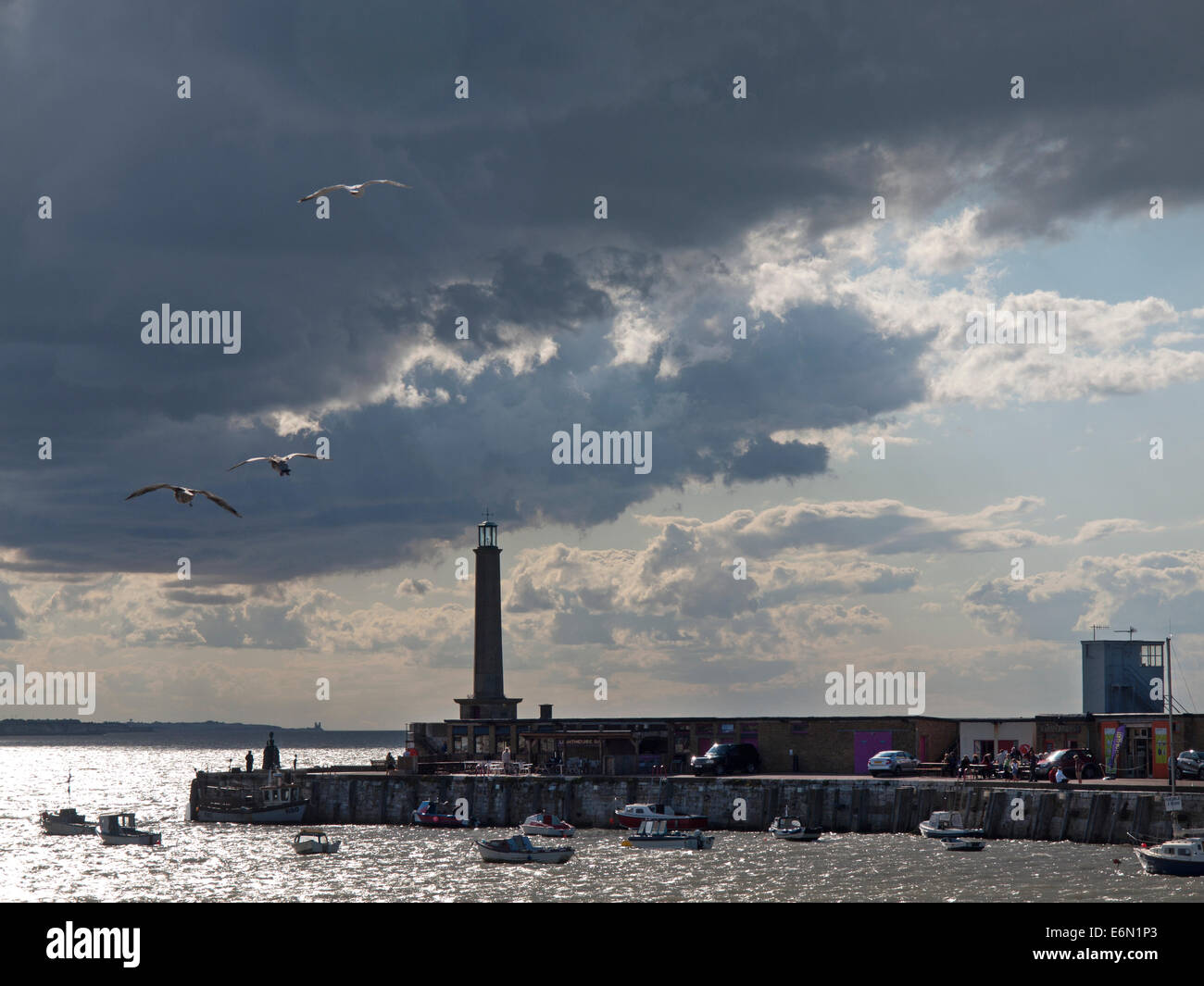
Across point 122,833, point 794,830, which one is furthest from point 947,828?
point 122,833

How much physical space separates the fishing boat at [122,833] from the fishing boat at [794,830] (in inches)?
1500

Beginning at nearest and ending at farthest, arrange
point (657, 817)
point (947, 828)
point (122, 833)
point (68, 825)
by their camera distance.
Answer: point (947, 828) → point (657, 817) → point (122, 833) → point (68, 825)

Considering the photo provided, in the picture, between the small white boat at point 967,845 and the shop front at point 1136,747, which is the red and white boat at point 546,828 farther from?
the shop front at point 1136,747

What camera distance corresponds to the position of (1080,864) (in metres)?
58.0

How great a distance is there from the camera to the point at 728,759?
84562 millimetres

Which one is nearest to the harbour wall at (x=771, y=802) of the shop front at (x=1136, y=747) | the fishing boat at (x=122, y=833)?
the shop front at (x=1136, y=747)

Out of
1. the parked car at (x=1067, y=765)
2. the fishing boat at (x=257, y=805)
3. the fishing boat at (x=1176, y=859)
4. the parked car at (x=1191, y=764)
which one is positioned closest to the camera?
the fishing boat at (x=1176, y=859)

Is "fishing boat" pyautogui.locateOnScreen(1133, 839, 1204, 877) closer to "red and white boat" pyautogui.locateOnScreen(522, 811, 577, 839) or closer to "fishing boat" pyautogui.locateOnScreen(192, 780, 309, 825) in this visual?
"red and white boat" pyautogui.locateOnScreen(522, 811, 577, 839)

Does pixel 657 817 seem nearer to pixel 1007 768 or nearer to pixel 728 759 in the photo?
pixel 728 759

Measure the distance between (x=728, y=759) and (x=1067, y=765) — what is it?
64.7 feet

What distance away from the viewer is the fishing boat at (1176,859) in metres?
54.9

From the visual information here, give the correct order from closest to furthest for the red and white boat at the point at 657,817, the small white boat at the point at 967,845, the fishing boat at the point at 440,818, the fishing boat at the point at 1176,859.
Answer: the fishing boat at the point at 1176,859 < the small white boat at the point at 967,845 < the red and white boat at the point at 657,817 < the fishing boat at the point at 440,818
